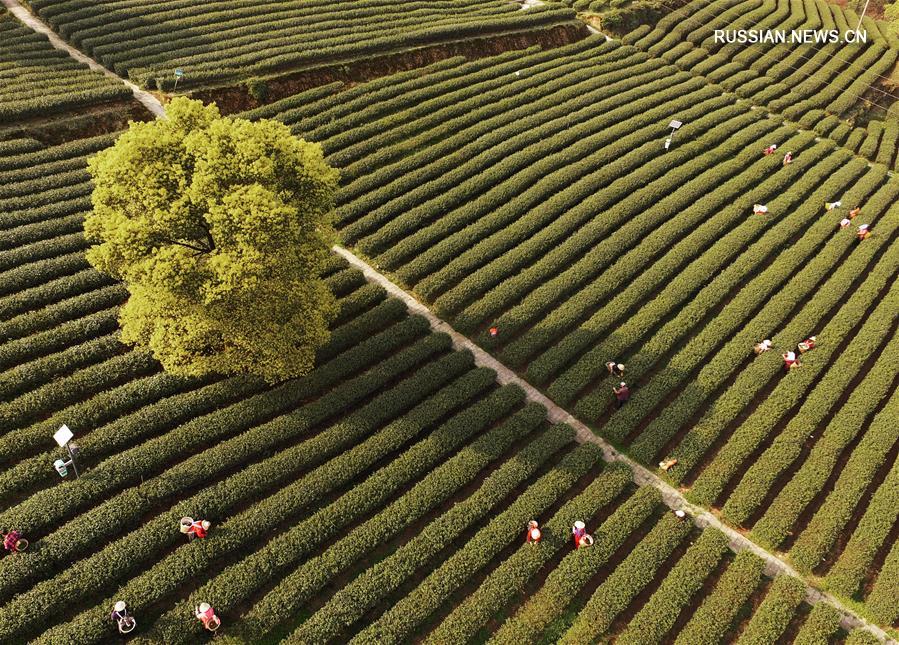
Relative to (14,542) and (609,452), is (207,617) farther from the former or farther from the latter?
(609,452)

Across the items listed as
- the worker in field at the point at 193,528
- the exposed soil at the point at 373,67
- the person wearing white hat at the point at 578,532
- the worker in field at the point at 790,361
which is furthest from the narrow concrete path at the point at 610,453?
the exposed soil at the point at 373,67

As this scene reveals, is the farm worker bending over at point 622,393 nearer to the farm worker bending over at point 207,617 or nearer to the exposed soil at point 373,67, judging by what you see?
the farm worker bending over at point 207,617

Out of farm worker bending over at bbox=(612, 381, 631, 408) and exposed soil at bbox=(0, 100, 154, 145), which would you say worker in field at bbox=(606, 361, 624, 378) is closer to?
farm worker bending over at bbox=(612, 381, 631, 408)

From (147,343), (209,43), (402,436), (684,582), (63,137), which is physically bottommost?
(684,582)

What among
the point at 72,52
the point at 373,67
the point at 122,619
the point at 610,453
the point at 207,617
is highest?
the point at 72,52

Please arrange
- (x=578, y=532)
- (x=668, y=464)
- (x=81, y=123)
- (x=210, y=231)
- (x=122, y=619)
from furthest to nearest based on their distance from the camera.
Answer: (x=81, y=123) → (x=668, y=464) → (x=578, y=532) → (x=210, y=231) → (x=122, y=619)

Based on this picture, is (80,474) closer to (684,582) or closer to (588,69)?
(684,582)

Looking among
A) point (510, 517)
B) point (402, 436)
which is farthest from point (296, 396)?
point (510, 517)

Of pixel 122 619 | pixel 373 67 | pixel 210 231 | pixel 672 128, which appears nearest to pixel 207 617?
pixel 122 619
